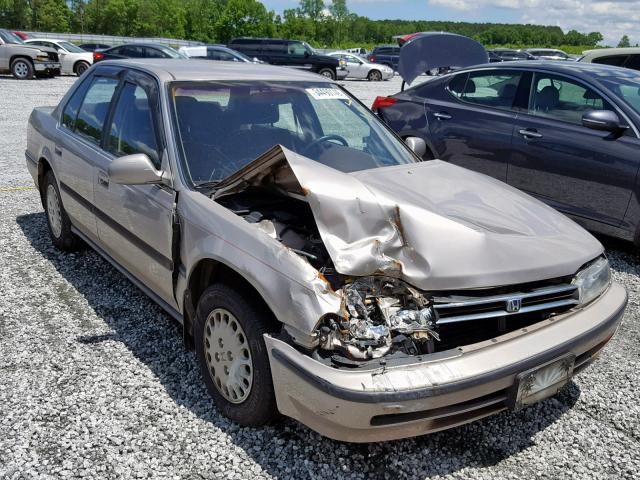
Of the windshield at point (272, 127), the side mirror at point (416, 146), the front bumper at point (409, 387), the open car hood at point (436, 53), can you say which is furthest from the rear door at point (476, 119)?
the front bumper at point (409, 387)

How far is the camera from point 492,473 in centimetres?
254

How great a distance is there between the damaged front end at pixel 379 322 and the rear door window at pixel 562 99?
381 cm

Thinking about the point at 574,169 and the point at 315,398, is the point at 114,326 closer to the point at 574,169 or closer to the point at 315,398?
the point at 315,398

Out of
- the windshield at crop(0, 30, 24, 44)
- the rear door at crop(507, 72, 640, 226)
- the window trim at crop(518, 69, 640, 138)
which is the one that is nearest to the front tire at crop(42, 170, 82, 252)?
the rear door at crop(507, 72, 640, 226)

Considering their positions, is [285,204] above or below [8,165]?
above

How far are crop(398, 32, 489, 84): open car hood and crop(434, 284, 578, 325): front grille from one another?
4.46m

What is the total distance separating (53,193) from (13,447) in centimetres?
267

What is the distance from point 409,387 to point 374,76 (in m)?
29.6

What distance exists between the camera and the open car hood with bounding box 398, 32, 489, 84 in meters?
6.61

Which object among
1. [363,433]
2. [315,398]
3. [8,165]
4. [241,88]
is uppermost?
[241,88]

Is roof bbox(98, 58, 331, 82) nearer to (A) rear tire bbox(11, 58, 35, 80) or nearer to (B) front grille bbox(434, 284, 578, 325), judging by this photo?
(B) front grille bbox(434, 284, 578, 325)

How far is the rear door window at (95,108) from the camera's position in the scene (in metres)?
3.94

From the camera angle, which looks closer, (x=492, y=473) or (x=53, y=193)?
(x=492, y=473)

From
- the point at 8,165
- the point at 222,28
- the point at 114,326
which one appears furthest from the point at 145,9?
the point at 114,326
